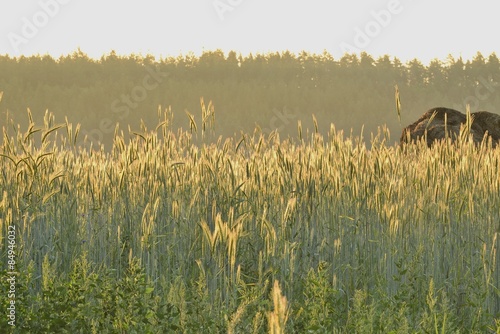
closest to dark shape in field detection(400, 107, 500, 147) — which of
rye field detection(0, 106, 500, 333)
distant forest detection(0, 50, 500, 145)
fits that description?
rye field detection(0, 106, 500, 333)

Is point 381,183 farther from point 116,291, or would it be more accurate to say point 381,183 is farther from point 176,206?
point 116,291

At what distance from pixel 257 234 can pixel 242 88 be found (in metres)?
42.0

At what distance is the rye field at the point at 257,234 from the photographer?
4.07m

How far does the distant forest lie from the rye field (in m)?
31.8

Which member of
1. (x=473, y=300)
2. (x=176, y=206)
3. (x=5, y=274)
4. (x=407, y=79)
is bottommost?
(x=473, y=300)

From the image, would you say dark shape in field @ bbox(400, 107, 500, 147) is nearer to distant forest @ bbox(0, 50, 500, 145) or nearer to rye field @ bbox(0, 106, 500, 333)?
rye field @ bbox(0, 106, 500, 333)

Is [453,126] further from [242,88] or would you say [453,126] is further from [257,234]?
[242,88]

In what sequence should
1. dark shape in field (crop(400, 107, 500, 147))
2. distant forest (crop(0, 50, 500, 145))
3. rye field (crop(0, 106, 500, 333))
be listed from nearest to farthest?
rye field (crop(0, 106, 500, 333)) < dark shape in field (crop(400, 107, 500, 147)) < distant forest (crop(0, 50, 500, 145))

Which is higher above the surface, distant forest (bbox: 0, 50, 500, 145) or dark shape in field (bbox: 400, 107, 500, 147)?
distant forest (bbox: 0, 50, 500, 145)

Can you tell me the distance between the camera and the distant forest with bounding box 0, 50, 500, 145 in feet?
136

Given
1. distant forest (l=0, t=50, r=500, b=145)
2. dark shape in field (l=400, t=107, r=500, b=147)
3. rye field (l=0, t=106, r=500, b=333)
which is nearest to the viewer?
rye field (l=0, t=106, r=500, b=333)

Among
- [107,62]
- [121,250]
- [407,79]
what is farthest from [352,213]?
[407,79]

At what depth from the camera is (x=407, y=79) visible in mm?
52062

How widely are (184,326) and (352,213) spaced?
1906mm
